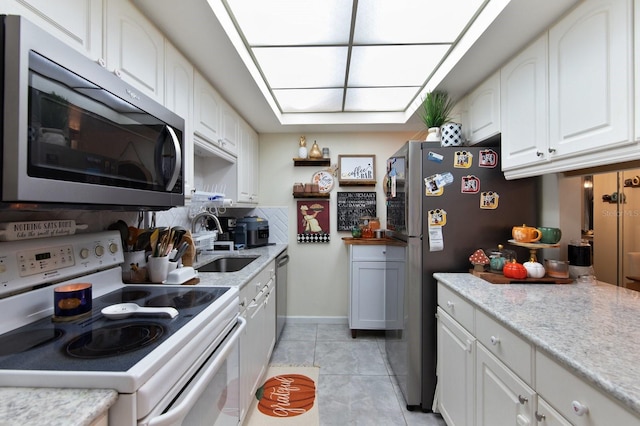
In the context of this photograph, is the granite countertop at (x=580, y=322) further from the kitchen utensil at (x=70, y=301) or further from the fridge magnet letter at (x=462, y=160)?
the kitchen utensil at (x=70, y=301)

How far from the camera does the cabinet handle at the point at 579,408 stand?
2.31 feet

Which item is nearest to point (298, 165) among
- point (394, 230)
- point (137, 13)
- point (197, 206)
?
point (197, 206)

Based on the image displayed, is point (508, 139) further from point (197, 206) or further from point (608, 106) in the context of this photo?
point (197, 206)

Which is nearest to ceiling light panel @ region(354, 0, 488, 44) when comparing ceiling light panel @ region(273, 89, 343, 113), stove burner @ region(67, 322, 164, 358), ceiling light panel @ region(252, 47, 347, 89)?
ceiling light panel @ region(252, 47, 347, 89)

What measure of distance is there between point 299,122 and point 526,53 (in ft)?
6.27

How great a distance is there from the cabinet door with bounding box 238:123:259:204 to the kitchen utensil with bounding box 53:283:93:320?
5.57ft

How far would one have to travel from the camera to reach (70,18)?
0.90 m

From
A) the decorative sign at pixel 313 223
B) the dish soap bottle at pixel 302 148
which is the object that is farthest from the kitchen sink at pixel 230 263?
the dish soap bottle at pixel 302 148

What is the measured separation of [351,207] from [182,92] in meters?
2.06

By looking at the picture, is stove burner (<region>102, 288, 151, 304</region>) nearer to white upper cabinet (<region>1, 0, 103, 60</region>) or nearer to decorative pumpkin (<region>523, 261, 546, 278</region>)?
white upper cabinet (<region>1, 0, 103, 60</region>)

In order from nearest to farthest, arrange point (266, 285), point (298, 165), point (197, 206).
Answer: point (266, 285) → point (197, 206) → point (298, 165)

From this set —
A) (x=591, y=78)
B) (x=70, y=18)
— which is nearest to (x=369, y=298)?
(x=591, y=78)

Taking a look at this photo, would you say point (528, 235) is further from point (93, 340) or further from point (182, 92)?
point (182, 92)

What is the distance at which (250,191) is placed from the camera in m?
2.90
